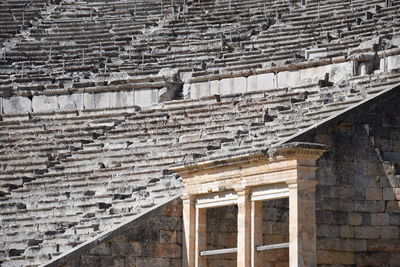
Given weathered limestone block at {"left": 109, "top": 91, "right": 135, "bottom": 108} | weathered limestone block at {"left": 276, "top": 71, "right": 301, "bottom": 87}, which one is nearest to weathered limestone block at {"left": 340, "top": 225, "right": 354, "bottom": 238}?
weathered limestone block at {"left": 276, "top": 71, "right": 301, "bottom": 87}

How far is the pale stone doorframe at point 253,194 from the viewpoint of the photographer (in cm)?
1755

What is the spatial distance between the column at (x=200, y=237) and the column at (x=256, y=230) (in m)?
1.44

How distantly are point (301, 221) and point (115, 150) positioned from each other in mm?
7211

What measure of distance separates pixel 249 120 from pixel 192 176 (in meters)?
3.20

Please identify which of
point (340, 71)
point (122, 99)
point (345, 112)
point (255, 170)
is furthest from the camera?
point (122, 99)

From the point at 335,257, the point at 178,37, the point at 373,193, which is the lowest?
the point at 335,257

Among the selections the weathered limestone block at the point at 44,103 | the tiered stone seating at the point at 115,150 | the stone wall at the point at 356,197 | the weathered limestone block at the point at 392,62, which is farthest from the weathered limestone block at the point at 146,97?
the stone wall at the point at 356,197

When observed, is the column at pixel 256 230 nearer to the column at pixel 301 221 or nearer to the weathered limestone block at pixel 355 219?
the column at pixel 301 221

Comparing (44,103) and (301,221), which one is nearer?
(301,221)

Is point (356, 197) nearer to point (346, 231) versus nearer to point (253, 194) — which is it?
point (346, 231)

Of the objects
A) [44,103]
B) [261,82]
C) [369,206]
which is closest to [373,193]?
[369,206]

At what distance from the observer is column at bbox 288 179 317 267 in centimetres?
1753

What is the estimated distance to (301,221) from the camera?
693 inches

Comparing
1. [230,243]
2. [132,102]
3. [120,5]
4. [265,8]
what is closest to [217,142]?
[230,243]
